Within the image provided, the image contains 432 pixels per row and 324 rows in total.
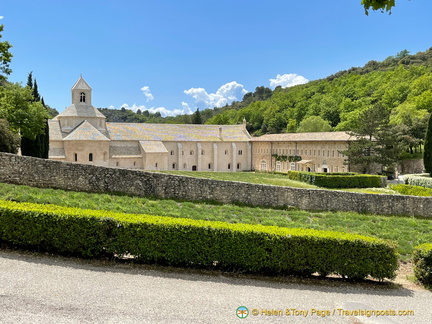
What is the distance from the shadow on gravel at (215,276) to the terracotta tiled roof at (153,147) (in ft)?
131

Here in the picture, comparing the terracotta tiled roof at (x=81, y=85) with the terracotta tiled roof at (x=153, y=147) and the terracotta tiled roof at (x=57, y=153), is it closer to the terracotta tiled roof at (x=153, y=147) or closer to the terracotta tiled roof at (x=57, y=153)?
the terracotta tiled roof at (x=57, y=153)

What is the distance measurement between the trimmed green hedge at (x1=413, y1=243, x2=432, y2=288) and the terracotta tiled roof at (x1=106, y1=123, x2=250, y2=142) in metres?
44.3

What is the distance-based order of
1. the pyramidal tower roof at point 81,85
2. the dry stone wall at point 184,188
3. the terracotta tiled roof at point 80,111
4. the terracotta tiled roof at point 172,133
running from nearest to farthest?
the dry stone wall at point 184,188, the terracotta tiled roof at point 80,111, the pyramidal tower roof at point 81,85, the terracotta tiled roof at point 172,133

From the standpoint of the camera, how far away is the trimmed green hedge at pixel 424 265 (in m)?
9.40

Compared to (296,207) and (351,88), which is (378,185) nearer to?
(296,207)

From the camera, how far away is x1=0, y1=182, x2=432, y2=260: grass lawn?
44.4 ft

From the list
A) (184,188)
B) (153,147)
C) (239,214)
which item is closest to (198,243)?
(239,214)

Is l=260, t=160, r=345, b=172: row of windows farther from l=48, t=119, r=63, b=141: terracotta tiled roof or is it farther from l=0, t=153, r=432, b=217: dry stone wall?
l=48, t=119, r=63, b=141: terracotta tiled roof

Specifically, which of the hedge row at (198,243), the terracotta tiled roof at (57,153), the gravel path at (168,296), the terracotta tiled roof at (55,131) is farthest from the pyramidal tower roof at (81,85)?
the gravel path at (168,296)

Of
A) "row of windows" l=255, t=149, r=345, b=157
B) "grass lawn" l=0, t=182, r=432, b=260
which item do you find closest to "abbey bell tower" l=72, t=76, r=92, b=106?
"row of windows" l=255, t=149, r=345, b=157

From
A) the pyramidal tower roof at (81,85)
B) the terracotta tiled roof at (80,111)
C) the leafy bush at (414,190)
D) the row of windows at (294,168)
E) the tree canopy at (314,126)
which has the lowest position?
the leafy bush at (414,190)

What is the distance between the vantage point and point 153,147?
49719 millimetres

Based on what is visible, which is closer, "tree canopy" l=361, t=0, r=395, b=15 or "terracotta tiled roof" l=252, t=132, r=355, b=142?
"tree canopy" l=361, t=0, r=395, b=15

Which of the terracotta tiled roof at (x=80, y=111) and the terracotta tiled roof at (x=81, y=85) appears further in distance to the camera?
the terracotta tiled roof at (x=81, y=85)
